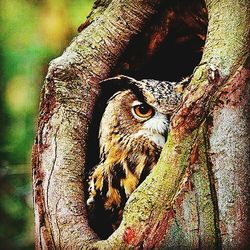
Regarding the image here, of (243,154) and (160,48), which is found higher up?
(160,48)

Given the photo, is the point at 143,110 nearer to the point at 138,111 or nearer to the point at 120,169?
the point at 138,111

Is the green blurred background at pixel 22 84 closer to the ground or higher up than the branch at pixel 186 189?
higher up

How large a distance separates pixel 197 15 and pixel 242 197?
0.71m

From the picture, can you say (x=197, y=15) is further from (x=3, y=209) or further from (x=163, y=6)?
(x=3, y=209)

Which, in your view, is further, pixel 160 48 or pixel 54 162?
pixel 160 48

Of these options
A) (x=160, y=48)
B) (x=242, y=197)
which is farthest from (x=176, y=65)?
(x=242, y=197)

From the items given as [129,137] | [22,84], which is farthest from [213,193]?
[22,84]

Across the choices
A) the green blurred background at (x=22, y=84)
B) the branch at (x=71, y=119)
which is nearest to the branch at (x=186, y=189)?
the branch at (x=71, y=119)

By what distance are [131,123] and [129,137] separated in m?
0.05

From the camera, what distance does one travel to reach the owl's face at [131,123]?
1979 mm

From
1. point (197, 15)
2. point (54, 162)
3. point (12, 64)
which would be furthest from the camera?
point (12, 64)

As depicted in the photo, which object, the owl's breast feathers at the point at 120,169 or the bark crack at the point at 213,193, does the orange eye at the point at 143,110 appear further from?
the bark crack at the point at 213,193

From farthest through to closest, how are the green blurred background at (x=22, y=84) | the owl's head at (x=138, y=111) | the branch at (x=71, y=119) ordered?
the green blurred background at (x=22, y=84) → the owl's head at (x=138, y=111) → the branch at (x=71, y=119)

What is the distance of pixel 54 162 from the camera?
1900 millimetres
